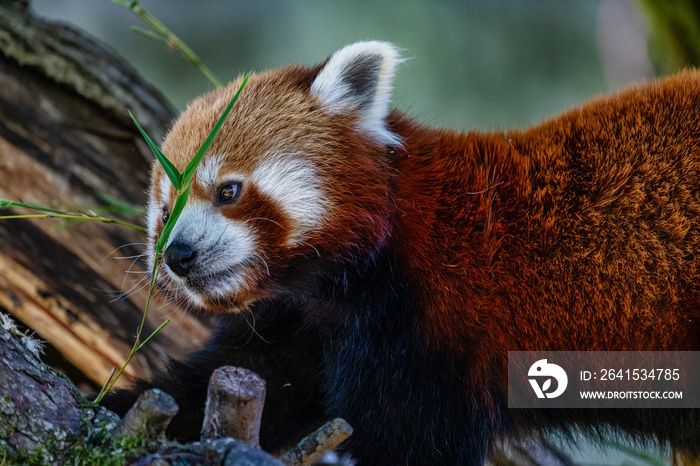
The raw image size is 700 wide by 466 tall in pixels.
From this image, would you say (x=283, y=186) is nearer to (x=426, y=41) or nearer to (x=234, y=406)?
(x=234, y=406)

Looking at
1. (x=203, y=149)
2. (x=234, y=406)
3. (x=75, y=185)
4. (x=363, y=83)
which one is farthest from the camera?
(x=75, y=185)

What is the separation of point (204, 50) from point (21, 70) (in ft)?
16.4

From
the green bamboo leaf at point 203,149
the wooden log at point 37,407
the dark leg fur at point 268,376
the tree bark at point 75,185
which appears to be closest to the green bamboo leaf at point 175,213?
the green bamboo leaf at point 203,149

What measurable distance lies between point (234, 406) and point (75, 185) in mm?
2051

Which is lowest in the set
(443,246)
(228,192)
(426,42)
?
(228,192)

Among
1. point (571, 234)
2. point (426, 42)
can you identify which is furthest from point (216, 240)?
point (426, 42)

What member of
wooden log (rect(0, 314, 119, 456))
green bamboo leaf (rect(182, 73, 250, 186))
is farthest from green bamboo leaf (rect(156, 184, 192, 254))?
wooden log (rect(0, 314, 119, 456))

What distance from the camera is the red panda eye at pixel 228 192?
2010 millimetres

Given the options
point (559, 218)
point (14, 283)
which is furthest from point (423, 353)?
point (14, 283)

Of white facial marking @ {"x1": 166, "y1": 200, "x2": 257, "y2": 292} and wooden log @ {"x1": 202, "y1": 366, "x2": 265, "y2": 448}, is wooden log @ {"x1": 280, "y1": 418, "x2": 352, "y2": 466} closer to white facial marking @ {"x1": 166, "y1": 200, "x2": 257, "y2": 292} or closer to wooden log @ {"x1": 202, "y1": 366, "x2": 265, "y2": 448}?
wooden log @ {"x1": 202, "y1": 366, "x2": 265, "y2": 448}

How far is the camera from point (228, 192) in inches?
79.2

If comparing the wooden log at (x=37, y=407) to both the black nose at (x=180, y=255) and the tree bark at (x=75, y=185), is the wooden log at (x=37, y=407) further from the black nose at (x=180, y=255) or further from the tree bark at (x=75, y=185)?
the tree bark at (x=75, y=185)

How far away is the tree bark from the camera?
272 centimetres

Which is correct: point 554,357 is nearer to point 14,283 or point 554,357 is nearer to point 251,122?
point 251,122
